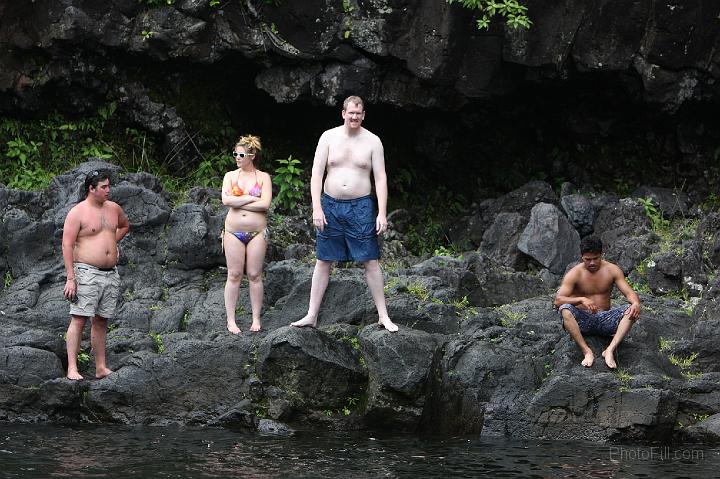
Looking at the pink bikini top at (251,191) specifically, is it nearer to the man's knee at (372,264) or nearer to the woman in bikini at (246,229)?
the woman in bikini at (246,229)

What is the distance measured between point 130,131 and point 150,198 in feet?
10.5

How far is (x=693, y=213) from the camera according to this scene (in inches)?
612

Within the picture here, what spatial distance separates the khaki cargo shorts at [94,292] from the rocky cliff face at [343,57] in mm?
5419

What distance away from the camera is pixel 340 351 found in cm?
1030

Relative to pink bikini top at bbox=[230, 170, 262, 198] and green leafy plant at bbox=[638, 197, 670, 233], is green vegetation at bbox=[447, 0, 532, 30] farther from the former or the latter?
pink bikini top at bbox=[230, 170, 262, 198]

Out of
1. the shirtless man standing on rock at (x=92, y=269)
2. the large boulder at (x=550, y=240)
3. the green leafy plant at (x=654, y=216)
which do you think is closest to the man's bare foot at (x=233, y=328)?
the shirtless man standing on rock at (x=92, y=269)

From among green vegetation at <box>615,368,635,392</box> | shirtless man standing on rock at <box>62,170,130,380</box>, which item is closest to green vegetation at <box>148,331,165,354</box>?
shirtless man standing on rock at <box>62,170,130,380</box>

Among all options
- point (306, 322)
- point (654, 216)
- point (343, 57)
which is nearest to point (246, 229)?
point (306, 322)

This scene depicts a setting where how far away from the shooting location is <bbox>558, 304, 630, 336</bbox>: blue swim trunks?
33.6 ft

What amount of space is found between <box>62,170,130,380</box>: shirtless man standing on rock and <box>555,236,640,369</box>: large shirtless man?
4357 millimetres

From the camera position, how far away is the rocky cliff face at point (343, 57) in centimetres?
1502

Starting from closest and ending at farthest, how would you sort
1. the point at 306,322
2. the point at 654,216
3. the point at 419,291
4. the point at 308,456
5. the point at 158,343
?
1. the point at 308,456
2. the point at 306,322
3. the point at 158,343
4. the point at 419,291
5. the point at 654,216

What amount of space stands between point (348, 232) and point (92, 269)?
8.32 ft

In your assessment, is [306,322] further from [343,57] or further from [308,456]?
[343,57]
